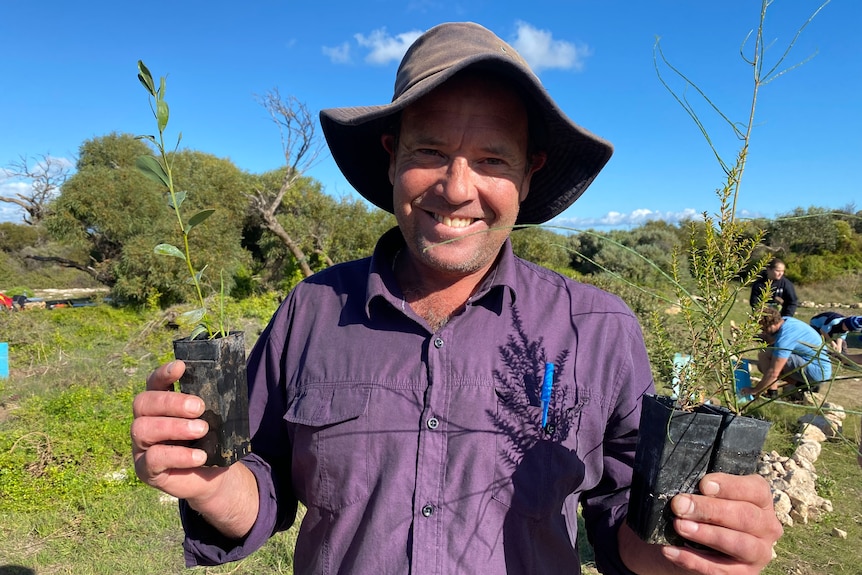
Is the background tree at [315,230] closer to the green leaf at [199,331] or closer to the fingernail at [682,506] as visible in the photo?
the green leaf at [199,331]

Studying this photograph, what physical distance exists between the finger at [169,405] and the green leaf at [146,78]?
766 mm

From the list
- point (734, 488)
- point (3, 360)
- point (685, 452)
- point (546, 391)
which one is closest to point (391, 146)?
point (546, 391)

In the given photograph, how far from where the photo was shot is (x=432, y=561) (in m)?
1.37

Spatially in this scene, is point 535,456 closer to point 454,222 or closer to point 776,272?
point 454,222

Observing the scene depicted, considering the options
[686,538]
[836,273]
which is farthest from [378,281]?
[836,273]

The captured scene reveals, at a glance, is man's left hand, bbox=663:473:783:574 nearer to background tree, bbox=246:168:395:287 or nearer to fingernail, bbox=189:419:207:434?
fingernail, bbox=189:419:207:434

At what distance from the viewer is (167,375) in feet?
4.11

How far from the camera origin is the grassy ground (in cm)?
403

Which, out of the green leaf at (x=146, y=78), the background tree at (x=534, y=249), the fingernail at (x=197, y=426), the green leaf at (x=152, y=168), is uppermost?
the background tree at (x=534, y=249)

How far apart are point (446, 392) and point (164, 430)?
0.75m

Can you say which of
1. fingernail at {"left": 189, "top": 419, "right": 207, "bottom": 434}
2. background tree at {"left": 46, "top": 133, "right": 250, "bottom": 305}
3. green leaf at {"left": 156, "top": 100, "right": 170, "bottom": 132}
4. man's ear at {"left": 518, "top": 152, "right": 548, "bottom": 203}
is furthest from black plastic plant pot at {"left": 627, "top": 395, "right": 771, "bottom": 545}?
background tree at {"left": 46, "top": 133, "right": 250, "bottom": 305}

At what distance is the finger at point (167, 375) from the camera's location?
1250 mm

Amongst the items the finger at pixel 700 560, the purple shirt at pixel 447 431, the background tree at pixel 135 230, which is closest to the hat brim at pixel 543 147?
the purple shirt at pixel 447 431

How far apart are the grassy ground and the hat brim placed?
10.7ft
